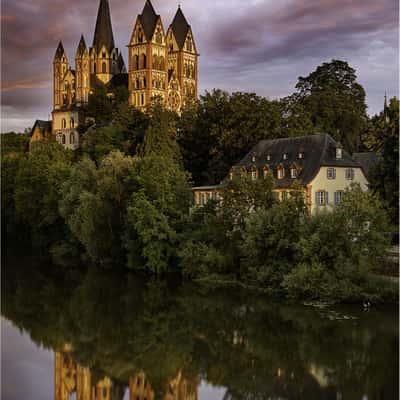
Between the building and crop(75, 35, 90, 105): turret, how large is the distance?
63.2 metres

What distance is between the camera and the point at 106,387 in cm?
2262

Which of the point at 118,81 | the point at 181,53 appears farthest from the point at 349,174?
the point at 181,53

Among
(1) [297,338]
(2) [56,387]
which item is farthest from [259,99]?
(2) [56,387]

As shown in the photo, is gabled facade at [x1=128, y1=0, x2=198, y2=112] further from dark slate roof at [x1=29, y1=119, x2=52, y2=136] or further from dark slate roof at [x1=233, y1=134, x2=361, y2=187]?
dark slate roof at [x1=233, y1=134, x2=361, y2=187]

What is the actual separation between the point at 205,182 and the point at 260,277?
2249 cm

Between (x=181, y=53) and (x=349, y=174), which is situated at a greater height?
(x=181, y=53)

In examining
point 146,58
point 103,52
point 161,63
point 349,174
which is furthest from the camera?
point 103,52

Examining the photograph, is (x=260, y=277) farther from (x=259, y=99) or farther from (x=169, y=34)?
(x=169, y=34)

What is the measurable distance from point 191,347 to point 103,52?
86332mm

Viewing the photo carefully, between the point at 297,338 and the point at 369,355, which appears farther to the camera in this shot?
the point at 297,338

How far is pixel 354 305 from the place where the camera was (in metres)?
30.8

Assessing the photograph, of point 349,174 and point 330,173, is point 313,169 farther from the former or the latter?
point 349,174

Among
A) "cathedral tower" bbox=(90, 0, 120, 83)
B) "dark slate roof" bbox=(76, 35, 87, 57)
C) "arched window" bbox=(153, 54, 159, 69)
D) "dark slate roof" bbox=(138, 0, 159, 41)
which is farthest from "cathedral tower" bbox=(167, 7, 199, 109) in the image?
"dark slate roof" bbox=(76, 35, 87, 57)

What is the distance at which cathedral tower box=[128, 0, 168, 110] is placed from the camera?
102 m
